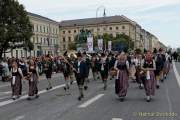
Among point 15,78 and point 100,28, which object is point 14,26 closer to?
point 15,78

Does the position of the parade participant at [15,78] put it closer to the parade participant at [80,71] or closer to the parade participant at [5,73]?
the parade participant at [80,71]

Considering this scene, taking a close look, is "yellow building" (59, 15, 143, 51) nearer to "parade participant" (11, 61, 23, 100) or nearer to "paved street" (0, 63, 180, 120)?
"parade participant" (11, 61, 23, 100)

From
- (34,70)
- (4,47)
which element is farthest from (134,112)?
(4,47)

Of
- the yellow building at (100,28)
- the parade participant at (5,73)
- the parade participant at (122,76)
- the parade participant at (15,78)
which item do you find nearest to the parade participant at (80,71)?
the parade participant at (122,76)

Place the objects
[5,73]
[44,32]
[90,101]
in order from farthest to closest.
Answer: [44,32], [5,73], [90,101]

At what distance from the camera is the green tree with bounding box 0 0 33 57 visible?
7056 centimetres

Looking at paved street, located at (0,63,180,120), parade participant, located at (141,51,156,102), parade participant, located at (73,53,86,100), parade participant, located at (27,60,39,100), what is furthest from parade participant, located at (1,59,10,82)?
parade participant, located at (141,51,156,102)

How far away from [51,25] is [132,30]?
46.7 m

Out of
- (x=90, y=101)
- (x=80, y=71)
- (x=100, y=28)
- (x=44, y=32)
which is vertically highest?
(x=100, y=28)

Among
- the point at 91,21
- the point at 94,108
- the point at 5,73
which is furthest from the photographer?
the point at 91,21

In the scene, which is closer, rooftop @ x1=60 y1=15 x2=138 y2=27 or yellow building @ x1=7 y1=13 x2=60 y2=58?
yellow building @ x1=7 y1=13 x2=60 y2=58

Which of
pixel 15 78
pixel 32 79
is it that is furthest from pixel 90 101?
pixel 15 78

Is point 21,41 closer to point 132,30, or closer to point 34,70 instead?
point 34,70

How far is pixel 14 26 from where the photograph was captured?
235 feet
